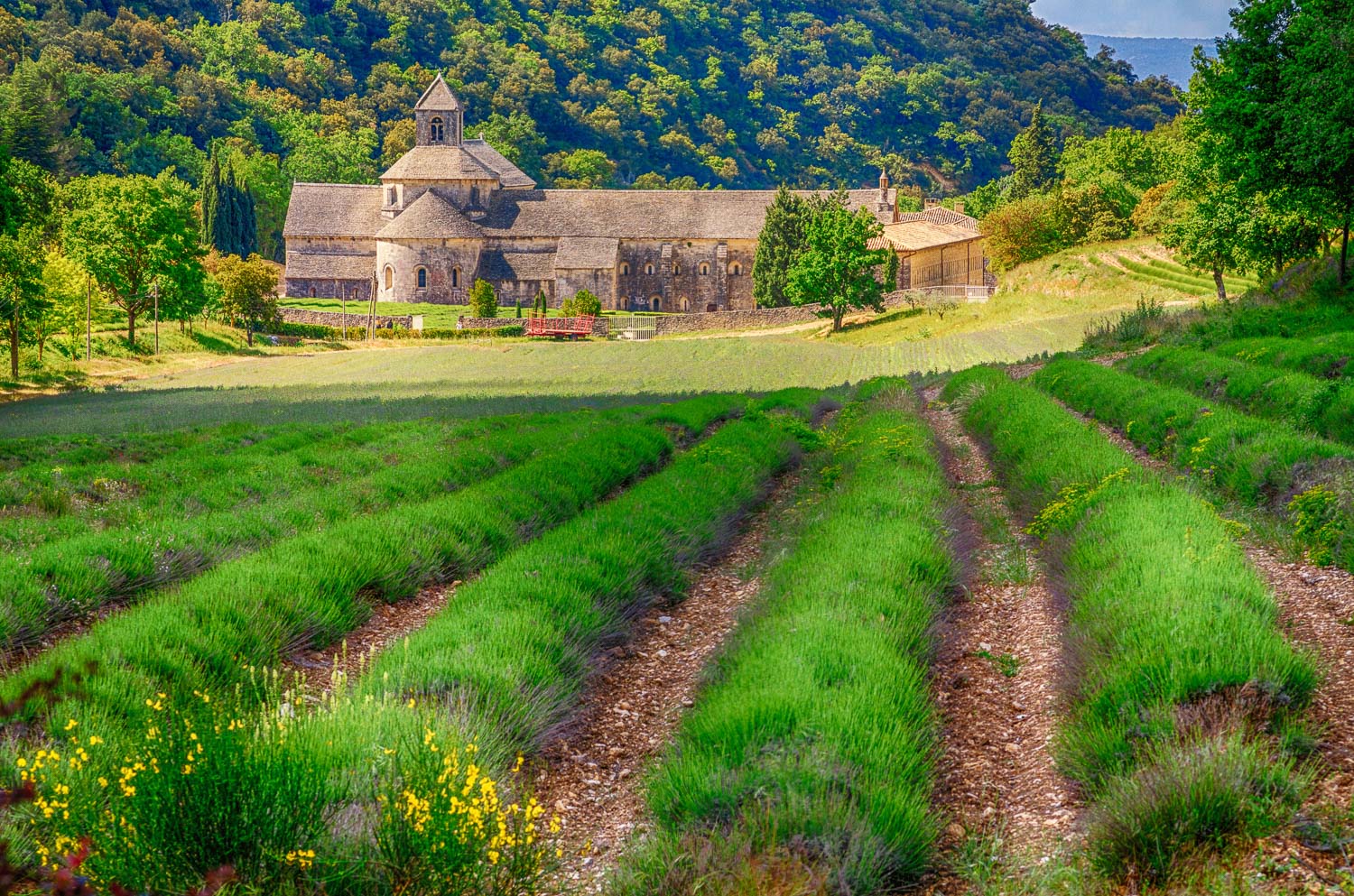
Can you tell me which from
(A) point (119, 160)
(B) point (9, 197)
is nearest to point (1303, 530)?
(B) point (9, 197)

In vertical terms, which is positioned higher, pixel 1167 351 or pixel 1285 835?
pixel 1167 351

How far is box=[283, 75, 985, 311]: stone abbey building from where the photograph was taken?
96.9 m

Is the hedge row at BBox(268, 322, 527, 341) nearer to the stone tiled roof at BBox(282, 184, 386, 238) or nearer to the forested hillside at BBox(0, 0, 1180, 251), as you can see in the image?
the stone tiled roof at BBox(282, 184, 386, 238)

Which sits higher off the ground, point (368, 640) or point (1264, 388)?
point (1264, 388)

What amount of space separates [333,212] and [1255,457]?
102 meters

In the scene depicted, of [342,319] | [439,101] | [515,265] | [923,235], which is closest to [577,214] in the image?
[515,265]

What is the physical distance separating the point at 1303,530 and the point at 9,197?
1175 inches

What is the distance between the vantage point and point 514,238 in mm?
100062

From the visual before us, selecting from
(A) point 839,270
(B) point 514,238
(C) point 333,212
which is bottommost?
(A) point 839,270

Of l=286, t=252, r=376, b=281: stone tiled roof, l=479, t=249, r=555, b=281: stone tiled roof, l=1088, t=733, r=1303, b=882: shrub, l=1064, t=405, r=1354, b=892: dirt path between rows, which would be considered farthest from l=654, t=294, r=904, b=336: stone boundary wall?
l=1088, t=733, r=1303, b=882: shrub

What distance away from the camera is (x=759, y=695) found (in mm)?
6672

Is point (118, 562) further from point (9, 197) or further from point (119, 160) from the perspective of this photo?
point (119, 160)

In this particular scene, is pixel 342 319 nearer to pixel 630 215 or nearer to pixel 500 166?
pixel 630 215

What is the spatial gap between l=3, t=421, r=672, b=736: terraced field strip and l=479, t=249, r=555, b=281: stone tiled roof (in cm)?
8436
